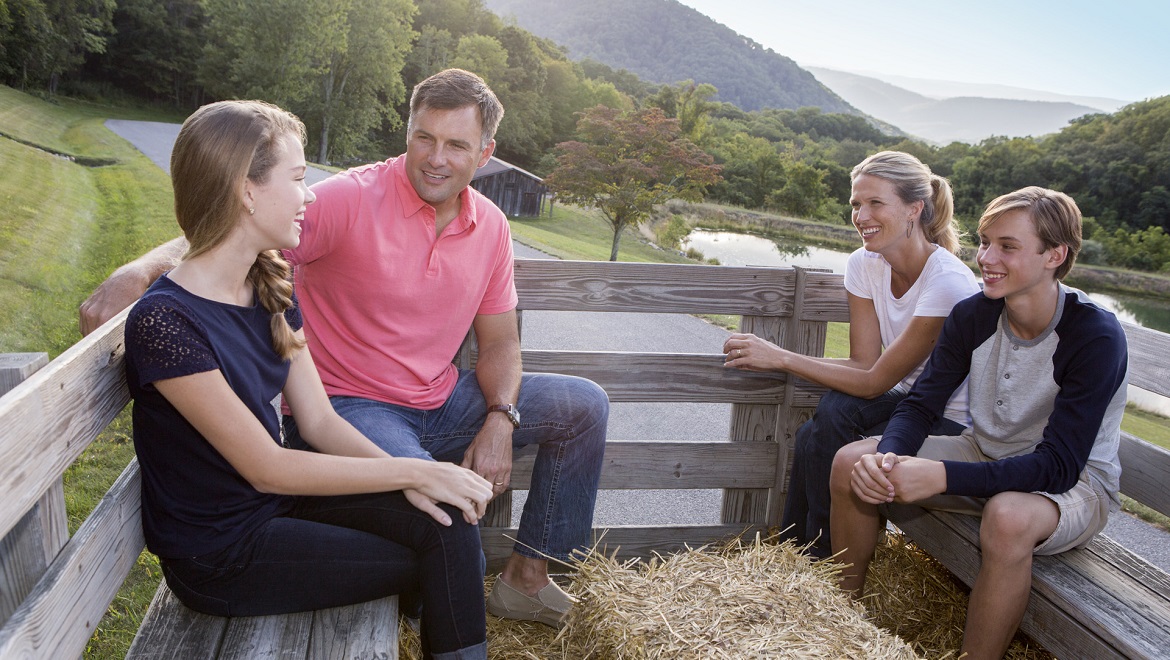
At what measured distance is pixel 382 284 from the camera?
9.10 ft

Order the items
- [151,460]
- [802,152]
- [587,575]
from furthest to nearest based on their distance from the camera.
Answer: [802,152]
[587,575]
[151,460]

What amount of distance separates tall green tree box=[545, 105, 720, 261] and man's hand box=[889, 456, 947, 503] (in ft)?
70.8

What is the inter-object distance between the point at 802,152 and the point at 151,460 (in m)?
69.3

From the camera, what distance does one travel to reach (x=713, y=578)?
2.49 m

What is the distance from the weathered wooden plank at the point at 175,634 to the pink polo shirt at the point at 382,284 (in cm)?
92

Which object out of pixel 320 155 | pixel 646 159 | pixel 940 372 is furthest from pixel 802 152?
pixel 940 372

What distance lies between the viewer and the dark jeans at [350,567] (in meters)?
1.98

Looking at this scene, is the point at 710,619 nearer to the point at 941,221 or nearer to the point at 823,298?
the point at 823,298

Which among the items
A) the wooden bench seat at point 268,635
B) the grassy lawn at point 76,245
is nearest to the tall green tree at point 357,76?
the grassy lawn at point 76,245

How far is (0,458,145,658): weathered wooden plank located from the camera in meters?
1.44

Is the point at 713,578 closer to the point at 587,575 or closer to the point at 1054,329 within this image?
the point at 587,575

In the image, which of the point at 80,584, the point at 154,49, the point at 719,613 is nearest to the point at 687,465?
the point at 719,613

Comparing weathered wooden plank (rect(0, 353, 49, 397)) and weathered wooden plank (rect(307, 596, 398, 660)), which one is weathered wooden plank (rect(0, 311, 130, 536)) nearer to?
weathered wooden plank (rect(0, 353, 49, 397))

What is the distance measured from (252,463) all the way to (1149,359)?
120 inches
